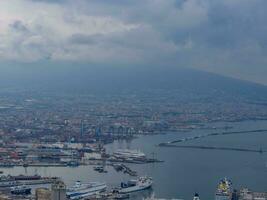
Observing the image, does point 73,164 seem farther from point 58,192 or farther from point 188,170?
point 58,192

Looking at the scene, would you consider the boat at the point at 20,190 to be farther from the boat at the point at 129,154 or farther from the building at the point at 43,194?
the boat at the point at 129,154

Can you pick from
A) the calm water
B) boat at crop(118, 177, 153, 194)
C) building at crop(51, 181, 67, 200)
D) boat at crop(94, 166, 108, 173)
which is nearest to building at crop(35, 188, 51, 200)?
building at crop(51, 181, 67, 200)

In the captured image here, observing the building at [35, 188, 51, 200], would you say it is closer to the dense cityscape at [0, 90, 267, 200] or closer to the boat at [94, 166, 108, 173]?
the dense cityscape at [0, 90, 267, 200]

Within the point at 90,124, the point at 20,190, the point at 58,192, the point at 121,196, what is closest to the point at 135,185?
the point at 121,196

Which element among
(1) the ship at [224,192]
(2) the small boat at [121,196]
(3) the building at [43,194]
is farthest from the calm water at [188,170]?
(3) the building at [43,194]

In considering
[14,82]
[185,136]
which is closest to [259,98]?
[14,82]
